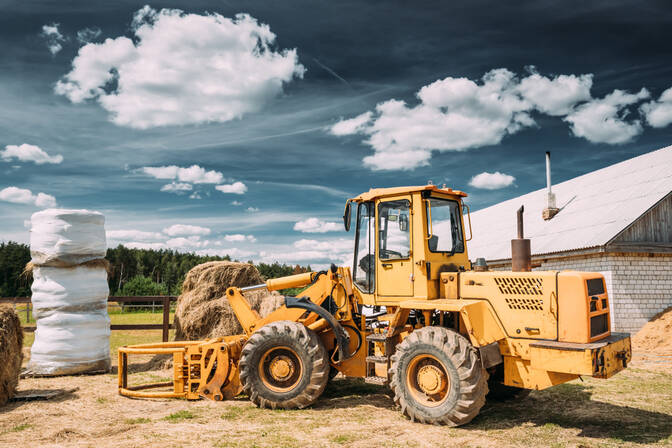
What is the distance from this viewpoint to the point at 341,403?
790cm

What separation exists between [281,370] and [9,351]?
14.7 ft

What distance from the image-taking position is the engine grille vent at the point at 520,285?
664cm

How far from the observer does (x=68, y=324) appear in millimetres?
10281

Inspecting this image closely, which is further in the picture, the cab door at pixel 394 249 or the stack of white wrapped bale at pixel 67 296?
the stack of white wrapped bale at pixel 67 296

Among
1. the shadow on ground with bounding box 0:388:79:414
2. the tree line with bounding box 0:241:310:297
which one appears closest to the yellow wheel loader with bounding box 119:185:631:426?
the shadow on ground with bounding box 0:388:79:414

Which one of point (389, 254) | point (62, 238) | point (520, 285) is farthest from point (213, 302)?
point (520, 285)

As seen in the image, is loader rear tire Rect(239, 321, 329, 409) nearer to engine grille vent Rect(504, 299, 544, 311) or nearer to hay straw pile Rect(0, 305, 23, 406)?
engine grille vent Rect(504, 299, 544, 311)

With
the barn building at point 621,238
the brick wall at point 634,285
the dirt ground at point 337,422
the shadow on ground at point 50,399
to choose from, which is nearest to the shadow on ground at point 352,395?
the dirt ground at point 337,422

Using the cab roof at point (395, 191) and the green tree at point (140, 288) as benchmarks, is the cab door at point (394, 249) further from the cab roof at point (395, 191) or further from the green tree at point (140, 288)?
the green tree at point (140, 288)

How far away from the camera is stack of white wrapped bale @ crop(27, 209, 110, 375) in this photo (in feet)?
33.4

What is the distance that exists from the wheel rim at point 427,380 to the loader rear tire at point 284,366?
51.1 inches

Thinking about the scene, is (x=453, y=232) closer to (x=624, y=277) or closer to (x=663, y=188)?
(x=624, y=277)

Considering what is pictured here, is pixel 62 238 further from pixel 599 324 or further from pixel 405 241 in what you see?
pixel 599 324

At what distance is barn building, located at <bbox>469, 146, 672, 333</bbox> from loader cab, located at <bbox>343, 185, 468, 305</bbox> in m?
9.85
